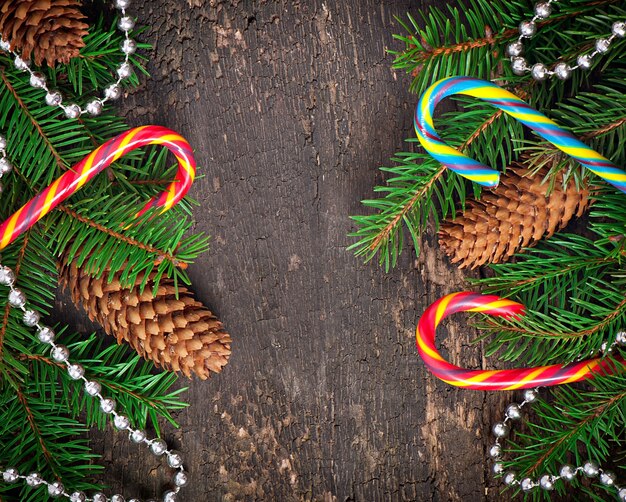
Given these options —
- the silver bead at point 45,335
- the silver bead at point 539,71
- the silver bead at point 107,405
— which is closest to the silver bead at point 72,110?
the silver bead at point 45,335

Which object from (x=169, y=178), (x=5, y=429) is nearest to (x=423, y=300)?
(x=169, y=178)

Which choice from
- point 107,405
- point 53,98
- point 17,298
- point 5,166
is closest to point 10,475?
point 107,405

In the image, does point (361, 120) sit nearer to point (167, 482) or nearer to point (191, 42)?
point (191, 42)

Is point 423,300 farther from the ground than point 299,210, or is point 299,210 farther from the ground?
point 299,210

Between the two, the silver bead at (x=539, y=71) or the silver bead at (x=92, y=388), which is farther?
the silver bead at (x=92, y=388)

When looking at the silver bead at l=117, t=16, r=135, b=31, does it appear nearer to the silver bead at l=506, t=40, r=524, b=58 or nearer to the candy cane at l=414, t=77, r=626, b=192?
the candy cane at l=414, t=77, r=626, b=192

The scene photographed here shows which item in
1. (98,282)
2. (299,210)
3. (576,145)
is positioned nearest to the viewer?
(576,145)

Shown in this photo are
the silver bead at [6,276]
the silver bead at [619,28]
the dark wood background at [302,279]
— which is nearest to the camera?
the silver bead at [619,28]

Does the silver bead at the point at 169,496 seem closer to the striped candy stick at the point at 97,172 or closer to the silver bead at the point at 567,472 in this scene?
the striped candy stick at the point at 97,172
